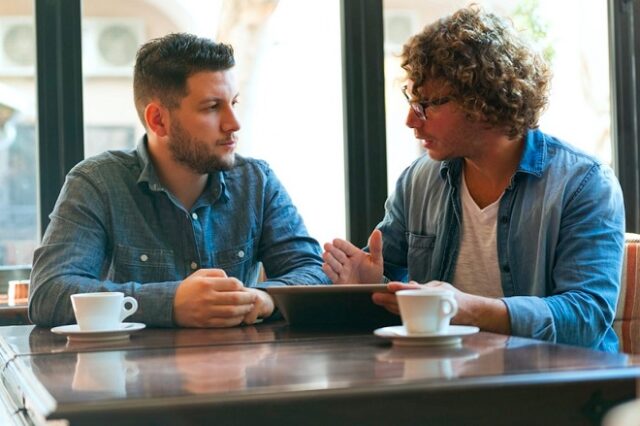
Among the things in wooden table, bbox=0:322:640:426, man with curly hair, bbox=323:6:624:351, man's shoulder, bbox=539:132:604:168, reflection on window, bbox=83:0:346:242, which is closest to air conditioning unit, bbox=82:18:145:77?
reflection on window, bbox=83:0:346:242

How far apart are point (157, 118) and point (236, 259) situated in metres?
0.44

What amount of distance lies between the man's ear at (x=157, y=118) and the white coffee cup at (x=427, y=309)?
1.24m

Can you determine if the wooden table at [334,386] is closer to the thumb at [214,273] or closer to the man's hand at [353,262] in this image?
the thumb at [214,273]

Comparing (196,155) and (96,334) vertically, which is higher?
(196,155)

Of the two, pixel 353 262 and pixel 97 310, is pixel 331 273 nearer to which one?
pixel 353 262

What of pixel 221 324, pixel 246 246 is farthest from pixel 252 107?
pixel 221 324

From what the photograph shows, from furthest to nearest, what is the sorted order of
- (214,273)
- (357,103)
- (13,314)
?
(357,103), (13,314), (214,273)

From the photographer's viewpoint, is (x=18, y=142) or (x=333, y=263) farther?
(x=18, y=142)

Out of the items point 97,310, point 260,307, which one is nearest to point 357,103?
point 260,307

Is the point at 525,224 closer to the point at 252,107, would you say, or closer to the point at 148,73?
the point at 148,73

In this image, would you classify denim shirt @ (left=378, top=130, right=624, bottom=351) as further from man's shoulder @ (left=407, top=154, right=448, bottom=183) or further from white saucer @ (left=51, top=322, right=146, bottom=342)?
white saucer @ (left=51, top=322, right=146, bottom=342)

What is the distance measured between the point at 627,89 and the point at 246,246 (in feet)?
6.71

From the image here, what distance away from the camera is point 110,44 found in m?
3.10

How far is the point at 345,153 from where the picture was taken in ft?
11.0
